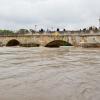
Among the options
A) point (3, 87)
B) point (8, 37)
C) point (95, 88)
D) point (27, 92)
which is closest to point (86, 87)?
point (95, 88)

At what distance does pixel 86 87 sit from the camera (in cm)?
1031

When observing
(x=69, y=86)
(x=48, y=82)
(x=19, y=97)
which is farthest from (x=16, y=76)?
(x=19, y=97)

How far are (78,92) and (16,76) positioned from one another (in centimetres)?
389

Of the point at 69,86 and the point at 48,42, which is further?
the point at 48,42

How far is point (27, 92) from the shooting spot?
940 centimetres

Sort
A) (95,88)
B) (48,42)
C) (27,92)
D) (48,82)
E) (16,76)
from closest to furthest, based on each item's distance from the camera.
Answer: (27,92)
(95,88)
(48,82)
(16,76)
(48,42)

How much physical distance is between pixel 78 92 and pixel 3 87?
2731 mm

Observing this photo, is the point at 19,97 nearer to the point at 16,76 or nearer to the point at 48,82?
the point at 48,82

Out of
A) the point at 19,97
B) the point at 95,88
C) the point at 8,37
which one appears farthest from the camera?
the point at 8,37

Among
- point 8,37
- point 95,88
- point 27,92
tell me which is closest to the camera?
point 27,92

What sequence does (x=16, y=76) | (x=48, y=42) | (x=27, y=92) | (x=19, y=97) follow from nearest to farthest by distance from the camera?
(x=19, y=97)
(x=27, y=92)
(x=16, y=76)
(x=48, y=42)

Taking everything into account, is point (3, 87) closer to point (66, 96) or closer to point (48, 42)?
point (66, 96)

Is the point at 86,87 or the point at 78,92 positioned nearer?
the point at 78,92

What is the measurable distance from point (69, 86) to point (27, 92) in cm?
183
